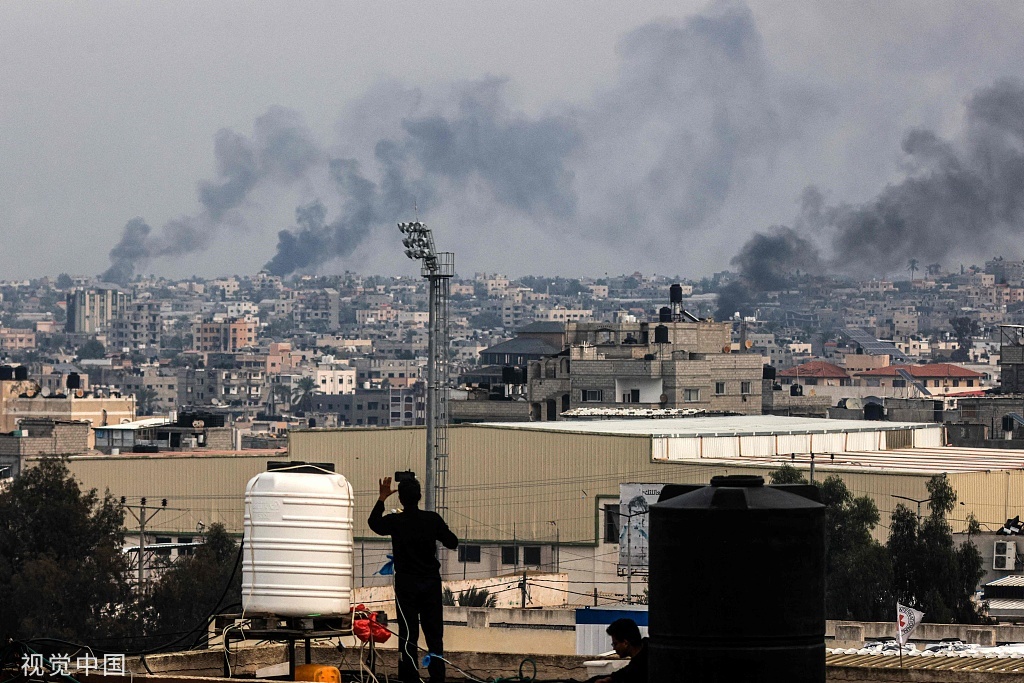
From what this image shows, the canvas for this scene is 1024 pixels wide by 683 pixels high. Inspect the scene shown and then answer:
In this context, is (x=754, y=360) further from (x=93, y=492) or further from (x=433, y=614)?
(x=433, y=614)

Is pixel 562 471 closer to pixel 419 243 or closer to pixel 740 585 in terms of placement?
pixel 419 243

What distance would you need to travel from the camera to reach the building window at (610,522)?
59812 millimetres

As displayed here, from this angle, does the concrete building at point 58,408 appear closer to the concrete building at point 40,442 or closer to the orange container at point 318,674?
the concrete building at point 40,442

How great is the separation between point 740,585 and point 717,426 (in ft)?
206

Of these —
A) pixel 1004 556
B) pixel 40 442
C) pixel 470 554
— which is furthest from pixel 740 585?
pixel 40 442

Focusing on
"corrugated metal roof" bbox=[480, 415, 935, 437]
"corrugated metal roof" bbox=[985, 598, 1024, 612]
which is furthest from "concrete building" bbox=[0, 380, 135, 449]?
"corrugated metal roof" bbox=[985, 598, 1024, 612]

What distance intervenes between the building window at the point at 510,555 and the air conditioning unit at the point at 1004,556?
16.2 m

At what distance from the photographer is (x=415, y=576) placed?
41.7 ft

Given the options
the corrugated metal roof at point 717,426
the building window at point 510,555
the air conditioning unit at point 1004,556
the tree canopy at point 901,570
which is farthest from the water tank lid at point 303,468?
the building window at point 510,555

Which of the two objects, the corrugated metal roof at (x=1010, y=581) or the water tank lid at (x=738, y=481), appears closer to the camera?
the water tank lid at (x=738, y=481)

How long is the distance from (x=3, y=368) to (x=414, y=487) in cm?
11532

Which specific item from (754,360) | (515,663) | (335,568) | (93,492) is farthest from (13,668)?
(754,360)

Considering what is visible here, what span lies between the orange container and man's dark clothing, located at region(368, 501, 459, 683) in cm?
44

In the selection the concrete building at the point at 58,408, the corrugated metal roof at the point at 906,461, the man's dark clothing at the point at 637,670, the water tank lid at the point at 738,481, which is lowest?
the man's dark clothing at the point at 637,670
